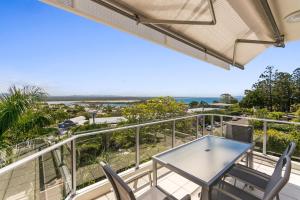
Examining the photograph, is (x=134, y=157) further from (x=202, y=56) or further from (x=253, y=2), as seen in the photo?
(x=253, y=2)

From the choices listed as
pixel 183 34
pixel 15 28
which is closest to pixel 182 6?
pixel 183 34

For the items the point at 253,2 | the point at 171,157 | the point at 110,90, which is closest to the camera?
the point at 253,2

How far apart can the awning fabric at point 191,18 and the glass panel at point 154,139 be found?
2003 millimetres

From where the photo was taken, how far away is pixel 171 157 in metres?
2.51

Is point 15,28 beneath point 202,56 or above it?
above

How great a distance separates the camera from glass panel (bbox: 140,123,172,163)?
160 inches

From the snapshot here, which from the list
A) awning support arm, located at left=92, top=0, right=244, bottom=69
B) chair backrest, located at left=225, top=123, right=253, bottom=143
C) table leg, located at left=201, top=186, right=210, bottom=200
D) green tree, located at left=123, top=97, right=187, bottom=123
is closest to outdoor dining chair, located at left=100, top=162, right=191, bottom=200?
table leg, located at left=201, top=186, right=210, bottom=200

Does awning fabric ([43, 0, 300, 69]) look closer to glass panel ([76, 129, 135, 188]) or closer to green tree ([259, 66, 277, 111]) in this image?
glass panel ([76, 129, 135, 188])

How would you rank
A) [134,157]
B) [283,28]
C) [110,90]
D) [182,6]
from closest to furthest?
[182,6]
[283,28]
[134,157]
[110,90]

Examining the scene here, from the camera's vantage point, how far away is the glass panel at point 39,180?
66.3 inches

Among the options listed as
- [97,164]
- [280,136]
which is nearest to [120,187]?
[97,164]

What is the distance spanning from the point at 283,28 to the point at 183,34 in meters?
1.67

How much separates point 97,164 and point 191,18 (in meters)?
3.10

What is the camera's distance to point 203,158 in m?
2.48
